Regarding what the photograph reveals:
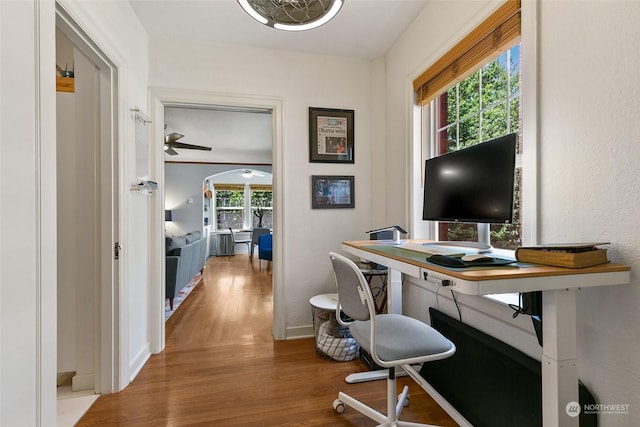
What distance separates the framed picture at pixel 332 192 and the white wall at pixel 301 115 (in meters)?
0.05

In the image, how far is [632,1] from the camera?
906 mm

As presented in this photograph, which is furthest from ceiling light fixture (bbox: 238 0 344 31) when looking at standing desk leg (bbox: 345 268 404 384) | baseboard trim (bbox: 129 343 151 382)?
baseboard trim (bbox: 129 343 151 382)

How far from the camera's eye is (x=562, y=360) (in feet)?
2.76

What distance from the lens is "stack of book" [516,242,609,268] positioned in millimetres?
836

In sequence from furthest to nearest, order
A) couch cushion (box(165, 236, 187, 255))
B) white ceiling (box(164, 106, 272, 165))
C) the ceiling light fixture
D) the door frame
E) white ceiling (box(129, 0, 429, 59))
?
white ceiling (box(164, 106, 272, 165))
couch cushion (box(165, 236, 187, 255))
the door frame
white ceiling (box(129, 0, 429, 59))
the ceiling light fixture

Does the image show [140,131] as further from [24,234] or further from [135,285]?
[24,234]

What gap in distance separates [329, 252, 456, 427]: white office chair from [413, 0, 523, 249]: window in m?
0.69

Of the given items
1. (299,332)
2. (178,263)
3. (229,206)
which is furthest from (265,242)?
(299,332)

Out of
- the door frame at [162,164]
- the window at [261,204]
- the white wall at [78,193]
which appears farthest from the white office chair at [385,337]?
the window at [261,204]

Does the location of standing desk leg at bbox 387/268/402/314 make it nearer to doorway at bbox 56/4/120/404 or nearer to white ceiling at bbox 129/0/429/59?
doorway at bbox 56/4/120/404

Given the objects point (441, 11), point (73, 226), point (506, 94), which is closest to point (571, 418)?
point (506, 94)

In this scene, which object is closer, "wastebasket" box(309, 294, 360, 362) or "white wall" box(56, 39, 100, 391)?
"white wall" box(56, 39, 100, 391)

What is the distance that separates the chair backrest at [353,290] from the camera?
121cm

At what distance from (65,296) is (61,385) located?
0.59m
